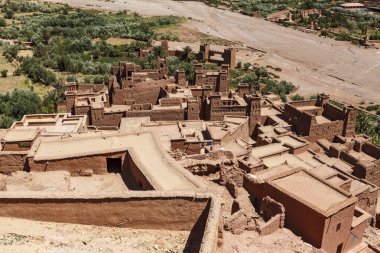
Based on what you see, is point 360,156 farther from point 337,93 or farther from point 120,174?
point 337,93

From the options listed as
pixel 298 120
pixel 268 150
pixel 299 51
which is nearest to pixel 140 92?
pixel 298 120

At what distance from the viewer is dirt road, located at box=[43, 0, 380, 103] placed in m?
52.3

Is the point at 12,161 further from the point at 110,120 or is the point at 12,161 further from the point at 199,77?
the point at 199,77

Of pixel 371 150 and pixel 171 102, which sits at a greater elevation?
pixel 171 102

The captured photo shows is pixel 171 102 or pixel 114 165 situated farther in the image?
pixel 171 102

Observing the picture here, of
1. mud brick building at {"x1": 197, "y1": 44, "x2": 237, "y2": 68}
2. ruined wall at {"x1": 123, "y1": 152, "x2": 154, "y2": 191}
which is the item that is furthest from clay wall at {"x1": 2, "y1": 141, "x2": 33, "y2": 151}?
mud brick building at {"x1": 197, "y1": 44, "x2": 237, "y2": 68}

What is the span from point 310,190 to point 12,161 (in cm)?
1161

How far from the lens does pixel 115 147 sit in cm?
1784

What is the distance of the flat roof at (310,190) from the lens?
16.4 meters

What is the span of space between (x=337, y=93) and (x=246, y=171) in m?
33.0

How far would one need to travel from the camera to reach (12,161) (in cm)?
1752

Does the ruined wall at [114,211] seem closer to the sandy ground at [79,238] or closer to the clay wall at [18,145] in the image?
the sandy ground at [79,238]

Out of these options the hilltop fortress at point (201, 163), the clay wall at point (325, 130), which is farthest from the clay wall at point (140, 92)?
the clay wall at point (325, 130)

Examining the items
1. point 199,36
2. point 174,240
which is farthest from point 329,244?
point 199,36
